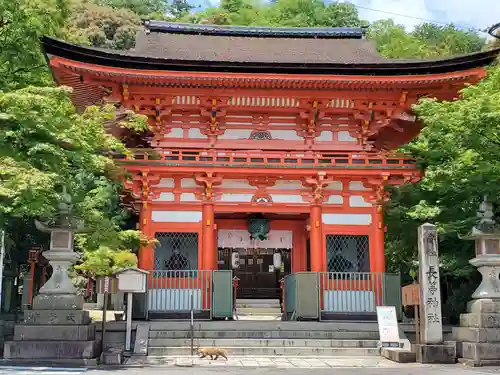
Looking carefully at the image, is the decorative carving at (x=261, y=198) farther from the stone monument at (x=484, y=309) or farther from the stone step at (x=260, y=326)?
the stone monument at (x=484, y=309)

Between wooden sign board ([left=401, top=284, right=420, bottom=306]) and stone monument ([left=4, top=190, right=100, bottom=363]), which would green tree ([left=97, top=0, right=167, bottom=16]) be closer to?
stone monument ([left=4, top=190, right=100, bottom=363])

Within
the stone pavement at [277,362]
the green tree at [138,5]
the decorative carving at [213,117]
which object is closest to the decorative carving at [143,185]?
the decorative carving at [213,117]

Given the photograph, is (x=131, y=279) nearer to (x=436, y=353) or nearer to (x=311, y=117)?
(x=436, y=353)

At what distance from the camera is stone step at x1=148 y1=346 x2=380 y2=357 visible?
1358 centimetres

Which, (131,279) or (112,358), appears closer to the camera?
(112,358)

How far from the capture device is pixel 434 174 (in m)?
15.6

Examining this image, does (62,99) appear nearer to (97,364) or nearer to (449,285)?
(97,364)

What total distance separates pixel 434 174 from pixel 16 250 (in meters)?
12.3

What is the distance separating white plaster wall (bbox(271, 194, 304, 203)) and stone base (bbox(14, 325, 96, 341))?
7924mm

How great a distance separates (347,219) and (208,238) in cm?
454

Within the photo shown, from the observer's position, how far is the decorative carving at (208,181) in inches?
690

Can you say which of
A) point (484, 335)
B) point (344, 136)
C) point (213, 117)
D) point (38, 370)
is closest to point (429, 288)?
point (484, 335)

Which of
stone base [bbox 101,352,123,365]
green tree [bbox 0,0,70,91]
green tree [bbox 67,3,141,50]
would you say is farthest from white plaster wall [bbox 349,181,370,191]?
green tree [bbox 67,3,141,50]

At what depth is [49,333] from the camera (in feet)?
40.1
